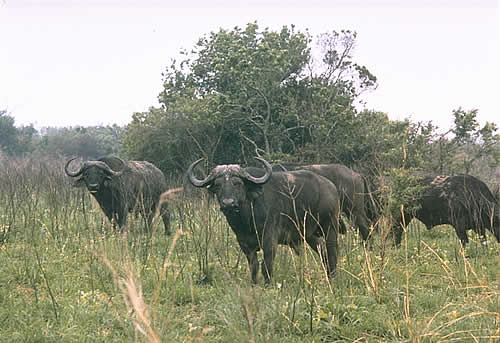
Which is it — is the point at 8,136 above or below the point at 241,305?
above

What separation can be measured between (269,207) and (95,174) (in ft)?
14.9

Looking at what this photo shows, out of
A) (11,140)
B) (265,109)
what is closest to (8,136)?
(11,140)

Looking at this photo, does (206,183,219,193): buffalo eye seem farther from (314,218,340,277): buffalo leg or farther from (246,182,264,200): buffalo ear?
(314,218,340,277): buffalo leg

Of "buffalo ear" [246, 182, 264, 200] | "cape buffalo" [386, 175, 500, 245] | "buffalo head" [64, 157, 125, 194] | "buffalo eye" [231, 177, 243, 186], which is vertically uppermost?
"buffalo head" [64, 157, 125, 194]

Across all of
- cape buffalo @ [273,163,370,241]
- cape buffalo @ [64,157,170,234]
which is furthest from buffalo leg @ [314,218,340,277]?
cape buffalo @ [64,157,170,234]

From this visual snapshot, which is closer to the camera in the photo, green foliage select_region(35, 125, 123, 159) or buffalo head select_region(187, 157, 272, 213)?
buffalo head select_region(187, 157, 272, 213)

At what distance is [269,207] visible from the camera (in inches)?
221

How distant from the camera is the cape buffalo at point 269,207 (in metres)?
5.35

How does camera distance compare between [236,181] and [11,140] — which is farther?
[11,140]

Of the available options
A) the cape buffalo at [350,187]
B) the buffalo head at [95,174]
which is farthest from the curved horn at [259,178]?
the buffalo head at [95,174]

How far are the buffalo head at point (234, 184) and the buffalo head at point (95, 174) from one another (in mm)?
3719

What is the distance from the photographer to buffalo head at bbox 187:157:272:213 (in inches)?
206

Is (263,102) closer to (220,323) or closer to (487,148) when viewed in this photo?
(487,148)

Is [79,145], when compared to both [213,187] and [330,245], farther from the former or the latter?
[330,245]
